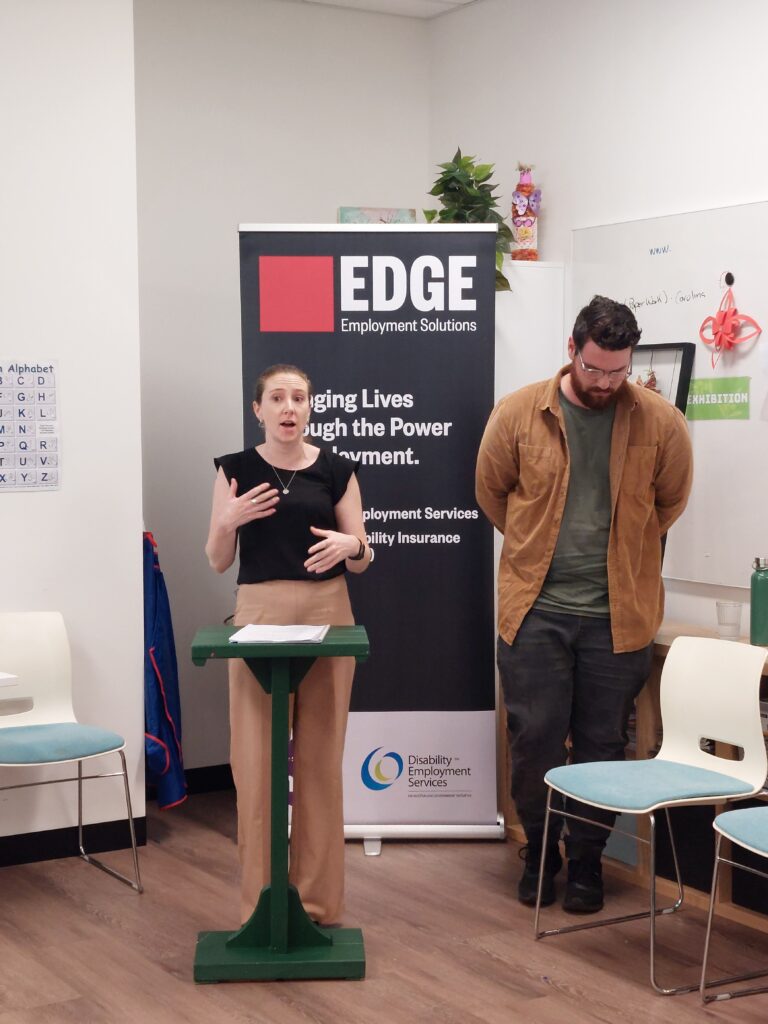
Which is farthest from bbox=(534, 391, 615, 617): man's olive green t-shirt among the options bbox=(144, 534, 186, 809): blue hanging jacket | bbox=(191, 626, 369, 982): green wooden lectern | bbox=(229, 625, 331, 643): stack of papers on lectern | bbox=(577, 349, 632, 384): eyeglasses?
bbox=(144, 534, 186, 809): blue hanging jacket

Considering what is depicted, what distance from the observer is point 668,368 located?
4.28m

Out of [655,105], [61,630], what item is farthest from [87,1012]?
[655,105]

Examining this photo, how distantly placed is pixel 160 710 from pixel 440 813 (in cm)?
106

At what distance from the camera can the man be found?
A: 3.73 meters

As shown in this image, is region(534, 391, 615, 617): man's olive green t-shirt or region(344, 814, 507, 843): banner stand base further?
region(344, 814, 507, 843): banner stand base

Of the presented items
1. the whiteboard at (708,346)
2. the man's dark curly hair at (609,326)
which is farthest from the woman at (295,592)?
the whiteboard at (708,346)

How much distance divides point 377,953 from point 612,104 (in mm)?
3013

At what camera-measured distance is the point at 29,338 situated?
4195 millimetres

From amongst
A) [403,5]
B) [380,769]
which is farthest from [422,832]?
[403,5]

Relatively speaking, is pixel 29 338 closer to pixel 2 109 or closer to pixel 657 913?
pixel 2 109

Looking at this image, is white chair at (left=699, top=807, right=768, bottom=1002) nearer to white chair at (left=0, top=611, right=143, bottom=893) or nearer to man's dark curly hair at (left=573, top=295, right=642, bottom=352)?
man's dark curly hair at (left=573, top=295, right=642, bottom=352)

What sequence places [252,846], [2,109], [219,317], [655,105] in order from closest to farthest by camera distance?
[252,846] < [2,109] < [655,105] < [219,317]

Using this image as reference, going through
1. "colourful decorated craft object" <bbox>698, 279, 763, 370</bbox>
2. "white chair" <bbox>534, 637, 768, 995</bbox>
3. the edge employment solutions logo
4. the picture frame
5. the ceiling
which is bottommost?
"white chair" <bbox>534, 637, 768, 995</bbox>

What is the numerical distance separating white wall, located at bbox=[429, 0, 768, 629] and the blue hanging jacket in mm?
1815
